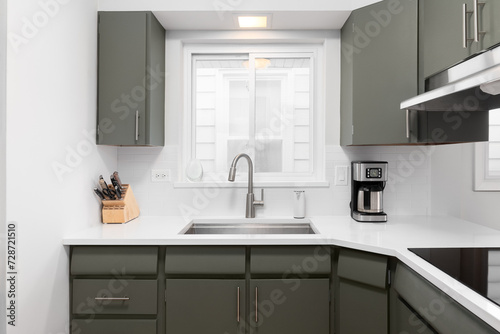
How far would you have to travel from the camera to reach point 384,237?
1.64 m

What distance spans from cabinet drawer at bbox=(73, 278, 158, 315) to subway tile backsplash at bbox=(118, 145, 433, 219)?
2.23ft

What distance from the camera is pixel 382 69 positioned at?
75.4 inches

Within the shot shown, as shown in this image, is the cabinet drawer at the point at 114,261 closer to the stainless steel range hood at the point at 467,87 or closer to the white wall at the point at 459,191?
the stainless steel range hood at the point at 467,87

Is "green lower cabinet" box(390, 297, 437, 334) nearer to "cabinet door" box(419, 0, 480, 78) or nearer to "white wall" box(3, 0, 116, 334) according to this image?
"cabinet door" box(419, 0, 480, 78)

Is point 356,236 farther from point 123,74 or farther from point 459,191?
point 123,74

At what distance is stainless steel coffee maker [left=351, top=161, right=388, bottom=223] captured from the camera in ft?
6.62

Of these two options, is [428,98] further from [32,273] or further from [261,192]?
[32,273]

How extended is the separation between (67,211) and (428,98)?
174 centimetres

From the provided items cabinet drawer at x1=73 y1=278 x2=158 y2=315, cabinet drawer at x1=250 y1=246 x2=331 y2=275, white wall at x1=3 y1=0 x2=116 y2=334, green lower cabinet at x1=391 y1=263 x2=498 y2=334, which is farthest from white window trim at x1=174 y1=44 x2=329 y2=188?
green lower cabinet at x1=391 y1=263 x2=498 y2=334

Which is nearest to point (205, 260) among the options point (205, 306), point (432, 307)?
point (205, 306)

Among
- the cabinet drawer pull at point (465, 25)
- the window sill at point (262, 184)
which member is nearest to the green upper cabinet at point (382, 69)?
the window sill at point (262, 184)

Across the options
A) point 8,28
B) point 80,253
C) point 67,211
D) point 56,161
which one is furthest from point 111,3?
point 80,253

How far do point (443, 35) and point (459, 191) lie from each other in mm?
1075

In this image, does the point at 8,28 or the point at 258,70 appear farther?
the point at 258,70
